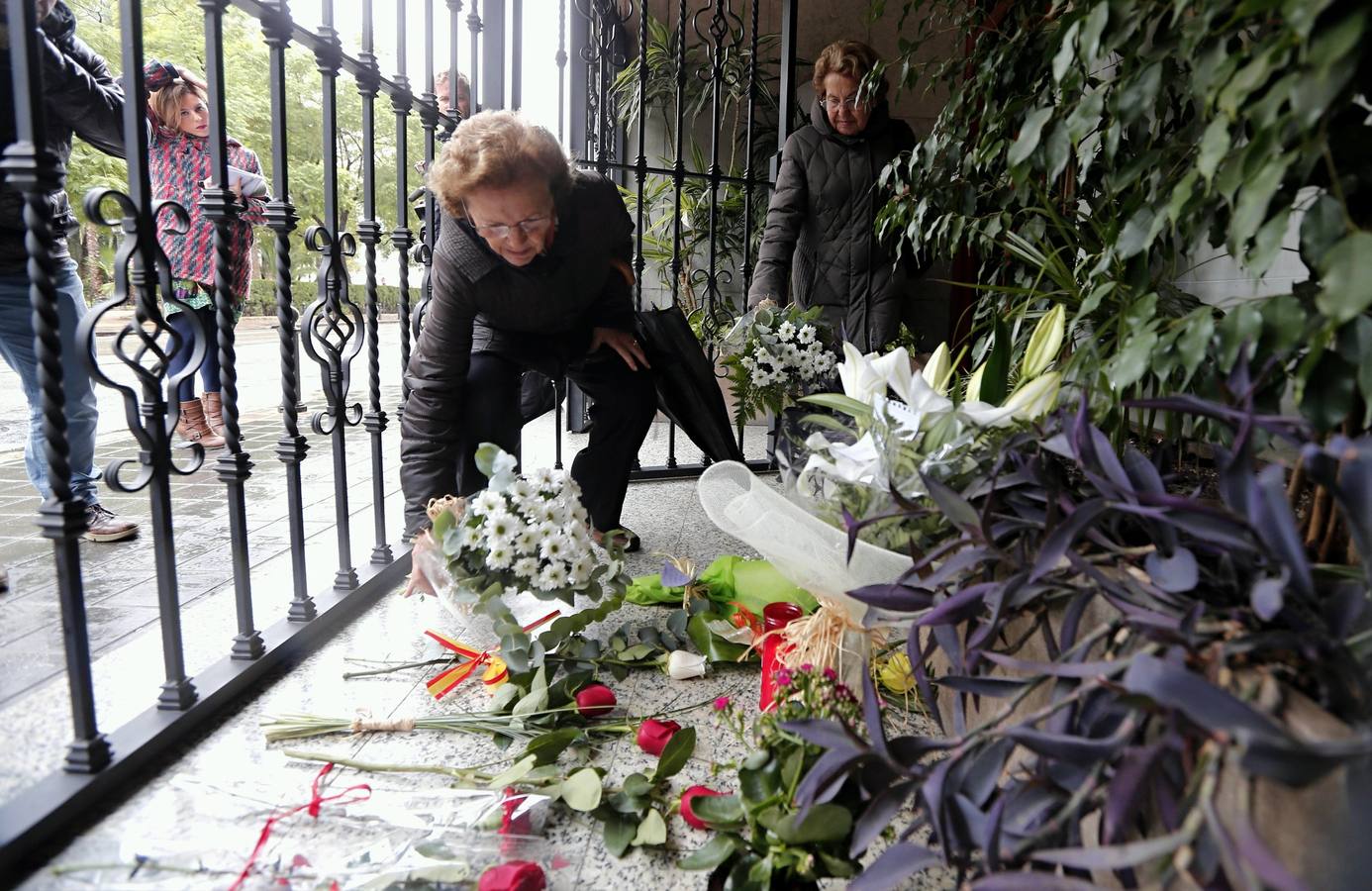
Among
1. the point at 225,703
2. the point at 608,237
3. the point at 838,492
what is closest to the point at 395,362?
the point at 608,237

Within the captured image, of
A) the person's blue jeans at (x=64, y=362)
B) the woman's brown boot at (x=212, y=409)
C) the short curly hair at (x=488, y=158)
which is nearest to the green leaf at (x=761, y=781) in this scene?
the short curly hair at (x=488, y=158)

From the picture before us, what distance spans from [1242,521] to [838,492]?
1.83 feet

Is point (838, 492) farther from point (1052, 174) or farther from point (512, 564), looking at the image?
point (512, 564)

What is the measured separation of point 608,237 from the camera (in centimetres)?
238

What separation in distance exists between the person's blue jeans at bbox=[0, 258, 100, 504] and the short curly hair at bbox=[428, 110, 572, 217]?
3.64 feet

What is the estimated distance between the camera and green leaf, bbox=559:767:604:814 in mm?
1180

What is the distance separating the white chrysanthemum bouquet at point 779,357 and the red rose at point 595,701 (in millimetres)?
1422

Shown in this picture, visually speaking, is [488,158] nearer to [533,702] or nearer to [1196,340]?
[533,702]

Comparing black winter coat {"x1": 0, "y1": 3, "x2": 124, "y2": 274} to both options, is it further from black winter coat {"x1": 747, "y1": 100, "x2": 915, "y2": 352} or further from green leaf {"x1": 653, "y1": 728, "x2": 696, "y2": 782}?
black winter coat {"x1": 747, "y1": 100, "x2": 915, "y2": 352}

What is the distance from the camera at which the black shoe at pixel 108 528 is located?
2617mm

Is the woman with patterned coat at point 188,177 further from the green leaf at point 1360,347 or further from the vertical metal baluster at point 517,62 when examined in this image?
the green leaf at point 1360,347

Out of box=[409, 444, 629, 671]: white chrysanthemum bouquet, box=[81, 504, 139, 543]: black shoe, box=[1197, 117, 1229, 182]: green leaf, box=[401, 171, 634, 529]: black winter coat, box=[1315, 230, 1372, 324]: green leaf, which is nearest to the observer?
box=[1315, 230, 1372, 324]: green leaf

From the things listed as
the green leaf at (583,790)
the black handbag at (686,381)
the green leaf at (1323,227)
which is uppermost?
the green leaf at (1323,227)

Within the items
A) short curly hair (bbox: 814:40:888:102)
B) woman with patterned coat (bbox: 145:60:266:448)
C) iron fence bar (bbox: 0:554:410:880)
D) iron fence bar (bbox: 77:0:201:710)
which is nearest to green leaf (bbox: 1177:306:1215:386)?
iron fence bar (bbox: 77:0:201:710)
